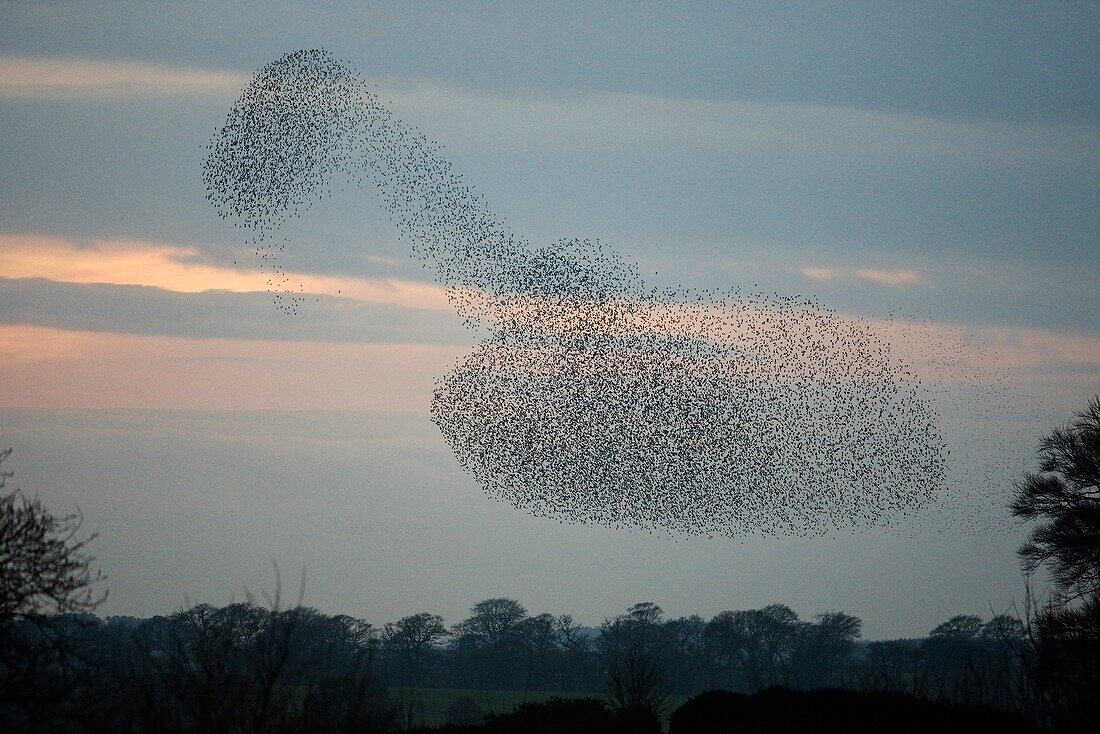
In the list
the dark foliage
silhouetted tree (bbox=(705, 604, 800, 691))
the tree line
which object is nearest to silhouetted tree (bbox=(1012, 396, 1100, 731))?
the tree line

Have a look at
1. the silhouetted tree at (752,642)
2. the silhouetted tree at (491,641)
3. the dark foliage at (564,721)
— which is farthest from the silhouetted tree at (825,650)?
the dark foliage at (564,721)

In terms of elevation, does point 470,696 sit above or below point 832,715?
below

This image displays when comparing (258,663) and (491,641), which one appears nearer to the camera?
(258,663)

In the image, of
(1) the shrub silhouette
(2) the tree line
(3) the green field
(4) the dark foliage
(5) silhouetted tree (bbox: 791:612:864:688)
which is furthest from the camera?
(5) silhouetted tree (bbox: 791:612:864:688)

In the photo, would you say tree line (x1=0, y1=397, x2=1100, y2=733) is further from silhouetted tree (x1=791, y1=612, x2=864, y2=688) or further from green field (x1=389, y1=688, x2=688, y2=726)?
silhouetted tree (x1=791, y1=612, x2=864, y2=688)

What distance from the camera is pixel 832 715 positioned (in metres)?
30.7

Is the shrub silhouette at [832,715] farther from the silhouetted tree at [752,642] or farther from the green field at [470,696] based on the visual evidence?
the silhouetted tree at [752,642]

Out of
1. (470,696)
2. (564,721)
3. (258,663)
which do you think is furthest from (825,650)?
(258,663)

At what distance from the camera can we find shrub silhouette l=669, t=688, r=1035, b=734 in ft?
90.4

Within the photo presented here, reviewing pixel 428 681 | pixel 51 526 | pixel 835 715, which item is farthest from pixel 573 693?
pixel 51 526

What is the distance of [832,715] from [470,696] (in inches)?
2784

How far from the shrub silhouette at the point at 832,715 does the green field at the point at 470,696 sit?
4535 centimetres

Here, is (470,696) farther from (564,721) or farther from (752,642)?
(564,721)

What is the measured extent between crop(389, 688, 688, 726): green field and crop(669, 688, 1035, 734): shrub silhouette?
149ft
